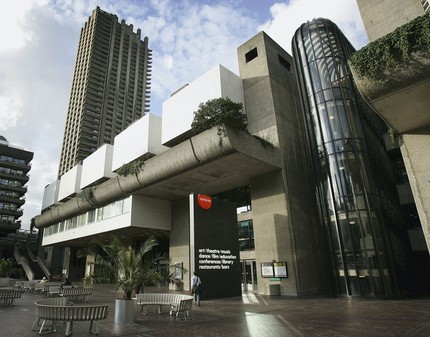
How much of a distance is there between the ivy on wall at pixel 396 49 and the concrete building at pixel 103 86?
88.5 m

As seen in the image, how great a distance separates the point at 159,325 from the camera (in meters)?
9.39

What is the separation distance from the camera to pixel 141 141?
98.6ft

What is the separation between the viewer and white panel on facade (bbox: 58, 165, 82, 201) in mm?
41153

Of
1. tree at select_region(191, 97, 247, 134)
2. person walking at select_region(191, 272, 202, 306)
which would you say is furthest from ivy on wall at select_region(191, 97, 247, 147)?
person walking at select_region(191, 272, 202, 306)

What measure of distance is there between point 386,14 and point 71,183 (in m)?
41.6

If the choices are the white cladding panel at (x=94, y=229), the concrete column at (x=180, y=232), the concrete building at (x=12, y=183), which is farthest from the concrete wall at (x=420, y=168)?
the concrete building at (x=12, y=183)

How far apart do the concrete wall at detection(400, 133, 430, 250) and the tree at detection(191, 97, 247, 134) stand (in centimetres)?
993

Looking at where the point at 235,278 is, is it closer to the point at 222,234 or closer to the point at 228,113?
the point at 222,234

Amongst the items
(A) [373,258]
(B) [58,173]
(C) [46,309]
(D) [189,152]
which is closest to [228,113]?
(D) [189,152]

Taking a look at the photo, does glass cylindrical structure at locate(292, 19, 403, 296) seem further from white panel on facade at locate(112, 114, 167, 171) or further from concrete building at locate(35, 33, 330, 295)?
white panel on facade at locate(112, 114, 167, 171)

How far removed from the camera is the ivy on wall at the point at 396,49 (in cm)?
818

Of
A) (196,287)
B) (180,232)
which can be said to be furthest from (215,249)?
(180,232)

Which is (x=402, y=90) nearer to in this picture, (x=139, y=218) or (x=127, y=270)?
(x=127, y=270)

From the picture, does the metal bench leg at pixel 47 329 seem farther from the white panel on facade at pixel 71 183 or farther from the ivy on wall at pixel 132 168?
the white panel on facade at pixel 71 183
